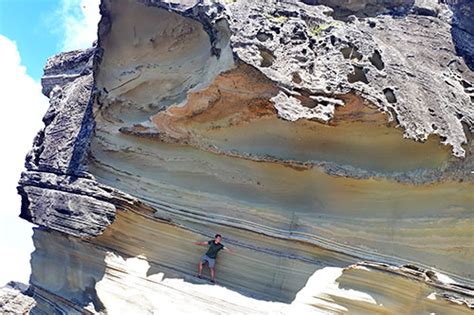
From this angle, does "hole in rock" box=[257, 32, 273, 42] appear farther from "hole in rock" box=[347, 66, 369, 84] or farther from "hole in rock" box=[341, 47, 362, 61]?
"hole in rock" box=[347, 66, 369, 84]

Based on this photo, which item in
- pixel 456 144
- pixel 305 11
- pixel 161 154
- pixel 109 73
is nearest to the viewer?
pixel 456 144

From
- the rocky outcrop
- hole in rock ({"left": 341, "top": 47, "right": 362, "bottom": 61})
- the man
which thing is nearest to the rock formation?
hole in rock ({"left": 341, "top": 47, "right": 362, "bottom": 61})

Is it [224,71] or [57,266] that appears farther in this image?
[57,266]

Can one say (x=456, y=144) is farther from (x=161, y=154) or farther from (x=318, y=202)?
(x=161, y=154)

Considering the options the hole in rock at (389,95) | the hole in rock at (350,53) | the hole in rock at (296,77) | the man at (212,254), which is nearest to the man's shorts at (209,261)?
the man at (212,254)

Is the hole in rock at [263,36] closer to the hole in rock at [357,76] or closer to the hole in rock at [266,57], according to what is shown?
the hole in rock at [266,57]

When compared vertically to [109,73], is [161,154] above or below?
below

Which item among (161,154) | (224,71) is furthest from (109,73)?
(224,71)
